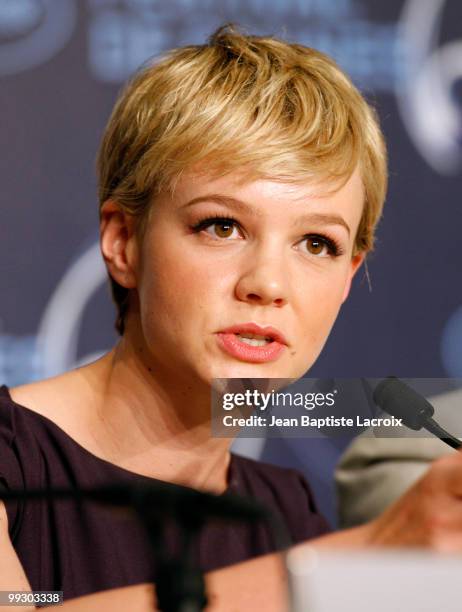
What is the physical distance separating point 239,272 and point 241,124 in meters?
0.18

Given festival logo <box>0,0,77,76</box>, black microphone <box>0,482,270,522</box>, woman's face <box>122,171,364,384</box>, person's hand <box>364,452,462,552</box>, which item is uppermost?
festival logo <box>0,0,77,76</box>

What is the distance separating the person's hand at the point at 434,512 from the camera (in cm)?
76

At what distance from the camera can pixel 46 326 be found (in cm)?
185

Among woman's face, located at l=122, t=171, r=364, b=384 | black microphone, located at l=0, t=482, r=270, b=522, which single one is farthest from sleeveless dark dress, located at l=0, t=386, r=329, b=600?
black microphone, located at l=0, t=482, r=270, b=522

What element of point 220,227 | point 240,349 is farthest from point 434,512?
point 220,227

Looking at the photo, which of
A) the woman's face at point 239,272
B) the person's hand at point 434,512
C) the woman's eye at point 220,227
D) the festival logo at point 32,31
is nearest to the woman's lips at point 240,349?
the woman's face at point 239,272

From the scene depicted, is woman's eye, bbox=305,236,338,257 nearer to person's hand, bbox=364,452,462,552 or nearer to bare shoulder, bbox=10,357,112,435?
bare shoulder, bbox=10,357,112,435

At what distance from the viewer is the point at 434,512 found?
0.78 meters

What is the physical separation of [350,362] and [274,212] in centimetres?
91

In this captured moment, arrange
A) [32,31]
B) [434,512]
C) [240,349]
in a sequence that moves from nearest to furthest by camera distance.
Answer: [434,512] → [240,349] → [32,31]

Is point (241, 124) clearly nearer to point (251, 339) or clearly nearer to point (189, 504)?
point (251, 339)

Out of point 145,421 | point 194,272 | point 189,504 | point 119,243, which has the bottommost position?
point 189,504

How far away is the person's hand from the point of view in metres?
0.76

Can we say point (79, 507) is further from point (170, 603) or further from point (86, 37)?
point (86, 37)
